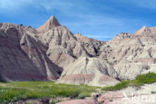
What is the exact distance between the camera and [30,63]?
82875mm

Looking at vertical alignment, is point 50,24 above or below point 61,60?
above

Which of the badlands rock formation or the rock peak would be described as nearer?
the badlands rock formation

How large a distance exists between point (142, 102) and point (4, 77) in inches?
2008

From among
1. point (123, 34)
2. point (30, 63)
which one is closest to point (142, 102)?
point (30, 63)

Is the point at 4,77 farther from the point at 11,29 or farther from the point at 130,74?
the point at 130,74

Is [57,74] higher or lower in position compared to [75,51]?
lower

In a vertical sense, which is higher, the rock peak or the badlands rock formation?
the rock peak

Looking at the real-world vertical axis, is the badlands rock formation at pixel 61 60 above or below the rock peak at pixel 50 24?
below

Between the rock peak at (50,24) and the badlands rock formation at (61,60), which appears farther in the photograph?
the rock peak at (50,24)

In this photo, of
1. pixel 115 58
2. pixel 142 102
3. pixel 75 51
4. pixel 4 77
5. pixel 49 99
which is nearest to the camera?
pixel 142 102

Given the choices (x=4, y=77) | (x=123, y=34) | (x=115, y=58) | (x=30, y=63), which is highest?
(x=123, y=34)

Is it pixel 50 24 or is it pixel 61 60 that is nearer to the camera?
pixel 61 60

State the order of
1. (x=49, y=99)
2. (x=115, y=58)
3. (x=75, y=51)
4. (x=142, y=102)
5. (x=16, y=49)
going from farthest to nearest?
(x=115, y=58)
(x=75, y=51)
(x=16, y=49)
(x=49, y=99)
(x=142, y=102)

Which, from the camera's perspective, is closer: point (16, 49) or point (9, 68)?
point (9, 68)
